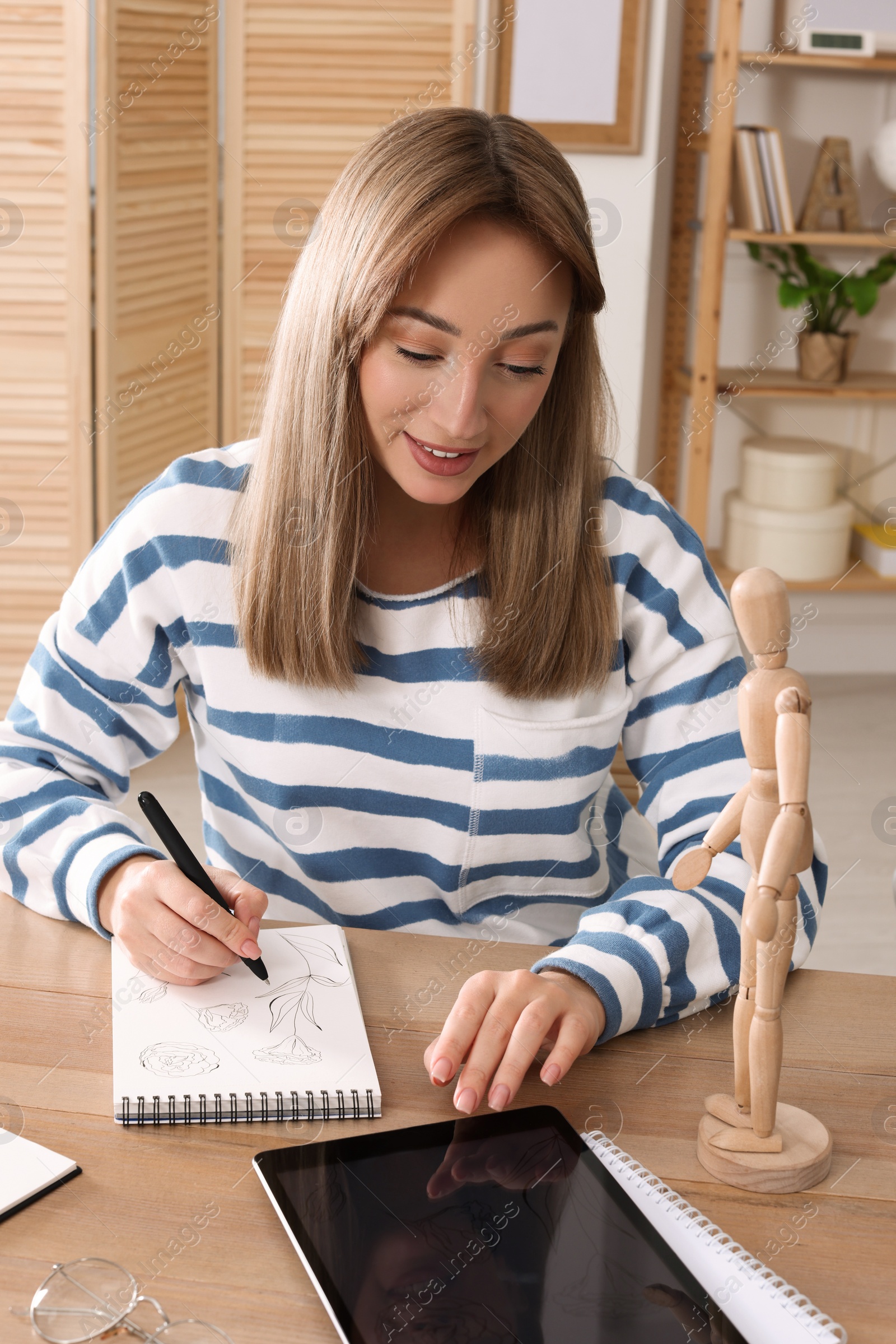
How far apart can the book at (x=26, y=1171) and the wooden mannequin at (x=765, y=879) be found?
0.37m

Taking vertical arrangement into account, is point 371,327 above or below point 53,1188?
above

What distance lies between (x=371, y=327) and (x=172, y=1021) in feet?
1.76

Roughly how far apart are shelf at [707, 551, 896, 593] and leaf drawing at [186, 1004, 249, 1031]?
9.46ft

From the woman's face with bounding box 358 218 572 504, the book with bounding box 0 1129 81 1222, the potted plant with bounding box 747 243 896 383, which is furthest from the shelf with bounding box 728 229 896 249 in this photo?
the book with bounding box 0 1129 81 1222

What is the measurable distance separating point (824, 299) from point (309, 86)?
1.53 metres

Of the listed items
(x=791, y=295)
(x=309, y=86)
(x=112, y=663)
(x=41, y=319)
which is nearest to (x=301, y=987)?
(x=112, y=663)

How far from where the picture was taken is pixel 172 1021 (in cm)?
85

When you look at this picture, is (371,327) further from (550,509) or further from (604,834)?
(604,834)

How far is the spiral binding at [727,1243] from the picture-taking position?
0.62 m

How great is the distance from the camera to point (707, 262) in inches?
132

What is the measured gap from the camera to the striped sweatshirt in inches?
44.9

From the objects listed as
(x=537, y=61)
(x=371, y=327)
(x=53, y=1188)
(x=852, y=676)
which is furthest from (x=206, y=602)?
(x=852, y=676)

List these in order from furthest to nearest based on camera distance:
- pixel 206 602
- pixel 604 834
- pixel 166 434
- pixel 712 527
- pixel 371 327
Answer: pixel 712 527, pixel 166 434, pixel 604 834, pixel 206 602, pixel 371 327

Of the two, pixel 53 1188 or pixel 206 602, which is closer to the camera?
pixel 53 1188
